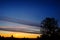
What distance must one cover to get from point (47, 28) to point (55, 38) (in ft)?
5.11

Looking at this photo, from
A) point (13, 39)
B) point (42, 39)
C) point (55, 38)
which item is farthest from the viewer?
point (13, 39)

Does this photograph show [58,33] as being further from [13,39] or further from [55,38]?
[13,39]

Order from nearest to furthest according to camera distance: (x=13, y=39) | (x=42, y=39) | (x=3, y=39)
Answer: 1. (x=42, y=39)
2. (x=3, y=39)
3. (x=13, y=39)

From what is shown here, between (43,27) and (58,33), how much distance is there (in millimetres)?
1879

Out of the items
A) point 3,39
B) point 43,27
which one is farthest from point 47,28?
point 3,39

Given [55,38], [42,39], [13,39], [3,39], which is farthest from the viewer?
[13,39]

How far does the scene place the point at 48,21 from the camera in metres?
20.2

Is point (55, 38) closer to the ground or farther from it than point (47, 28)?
closer to the ground

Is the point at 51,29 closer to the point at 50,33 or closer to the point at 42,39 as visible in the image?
the point at 50,33

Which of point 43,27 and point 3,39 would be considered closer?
point 43,27

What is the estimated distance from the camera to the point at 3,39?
24.2m

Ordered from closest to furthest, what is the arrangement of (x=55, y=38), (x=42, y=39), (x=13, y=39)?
(x=55, y=38), (x=42, y=39), (x=13, y=39)

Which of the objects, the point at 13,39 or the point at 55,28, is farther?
the point at 13,39

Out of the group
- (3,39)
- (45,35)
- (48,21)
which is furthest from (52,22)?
(3,39)
